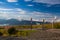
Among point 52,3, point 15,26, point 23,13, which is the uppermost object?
point 52,3

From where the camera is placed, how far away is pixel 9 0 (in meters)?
5.63

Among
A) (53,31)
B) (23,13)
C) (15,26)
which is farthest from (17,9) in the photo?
(53,31)

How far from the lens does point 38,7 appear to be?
18.1ft

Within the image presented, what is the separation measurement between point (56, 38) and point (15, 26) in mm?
1585

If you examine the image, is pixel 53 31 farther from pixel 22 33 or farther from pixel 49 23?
pixel 22 33

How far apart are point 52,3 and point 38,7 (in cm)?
54

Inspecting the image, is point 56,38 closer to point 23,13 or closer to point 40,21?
point 40,21

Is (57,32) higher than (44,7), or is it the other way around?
(44,7)

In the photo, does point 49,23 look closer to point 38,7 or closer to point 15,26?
point 38,7

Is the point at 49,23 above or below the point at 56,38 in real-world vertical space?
above

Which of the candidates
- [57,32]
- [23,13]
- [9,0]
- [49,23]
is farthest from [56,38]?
[9,0]

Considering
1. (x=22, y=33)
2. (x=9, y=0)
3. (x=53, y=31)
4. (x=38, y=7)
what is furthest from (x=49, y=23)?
(x=9, y=0)

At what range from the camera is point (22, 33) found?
18.4 ft

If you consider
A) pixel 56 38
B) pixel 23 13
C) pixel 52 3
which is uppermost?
pixel 52 3
